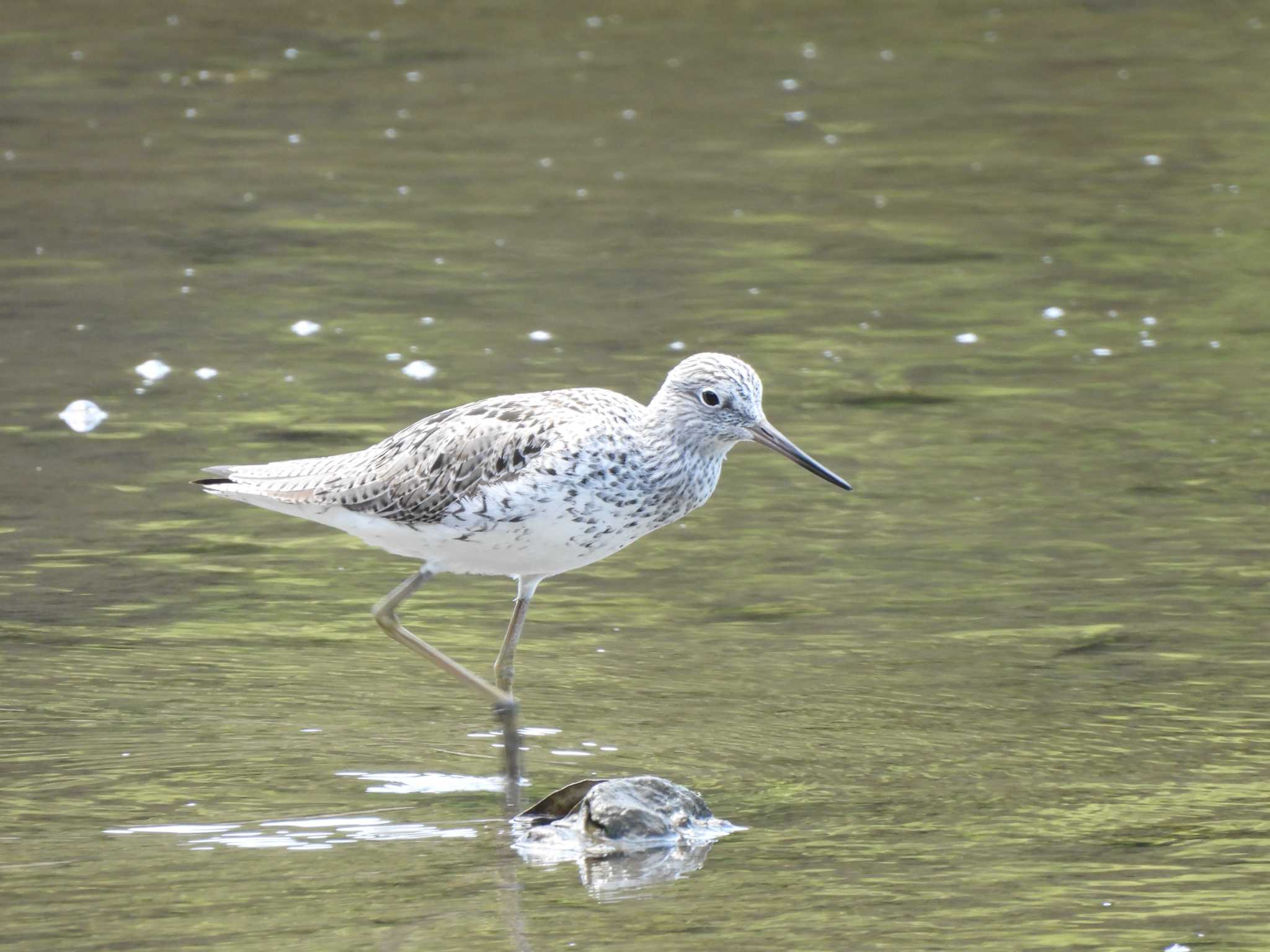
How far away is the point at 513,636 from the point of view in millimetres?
8008

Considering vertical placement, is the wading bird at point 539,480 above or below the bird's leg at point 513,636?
above

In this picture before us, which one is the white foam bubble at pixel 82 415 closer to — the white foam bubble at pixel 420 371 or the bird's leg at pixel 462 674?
the white foam bubble at pixel 420 371

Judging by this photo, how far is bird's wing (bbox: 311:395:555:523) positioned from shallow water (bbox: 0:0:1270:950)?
783 mm

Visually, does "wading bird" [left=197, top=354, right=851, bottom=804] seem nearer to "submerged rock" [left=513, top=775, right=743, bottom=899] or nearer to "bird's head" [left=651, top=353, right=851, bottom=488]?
"bird's head" [left=651, top=353, right=851, bottom=488]

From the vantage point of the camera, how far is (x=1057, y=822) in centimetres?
687

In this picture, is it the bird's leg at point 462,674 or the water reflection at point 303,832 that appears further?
the bird's leg at point 462,674

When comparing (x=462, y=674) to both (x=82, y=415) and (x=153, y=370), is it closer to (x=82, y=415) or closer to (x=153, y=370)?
(x=82, y=415)

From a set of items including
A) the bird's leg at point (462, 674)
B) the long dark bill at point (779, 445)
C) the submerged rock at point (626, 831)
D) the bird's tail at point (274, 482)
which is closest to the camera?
the submerged rock at point (626, 831)

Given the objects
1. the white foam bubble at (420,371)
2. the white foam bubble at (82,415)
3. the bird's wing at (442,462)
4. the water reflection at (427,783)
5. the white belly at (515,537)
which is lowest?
the water reflection at (427,783)

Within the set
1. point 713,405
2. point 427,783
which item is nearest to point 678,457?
point 713,405

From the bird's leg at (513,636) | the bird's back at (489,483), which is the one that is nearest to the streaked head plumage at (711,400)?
the bird's back at (489,483)

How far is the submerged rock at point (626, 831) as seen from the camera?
21.7 feet

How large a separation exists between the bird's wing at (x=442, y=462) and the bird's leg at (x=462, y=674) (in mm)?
342

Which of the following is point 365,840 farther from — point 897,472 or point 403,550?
point 897,472
